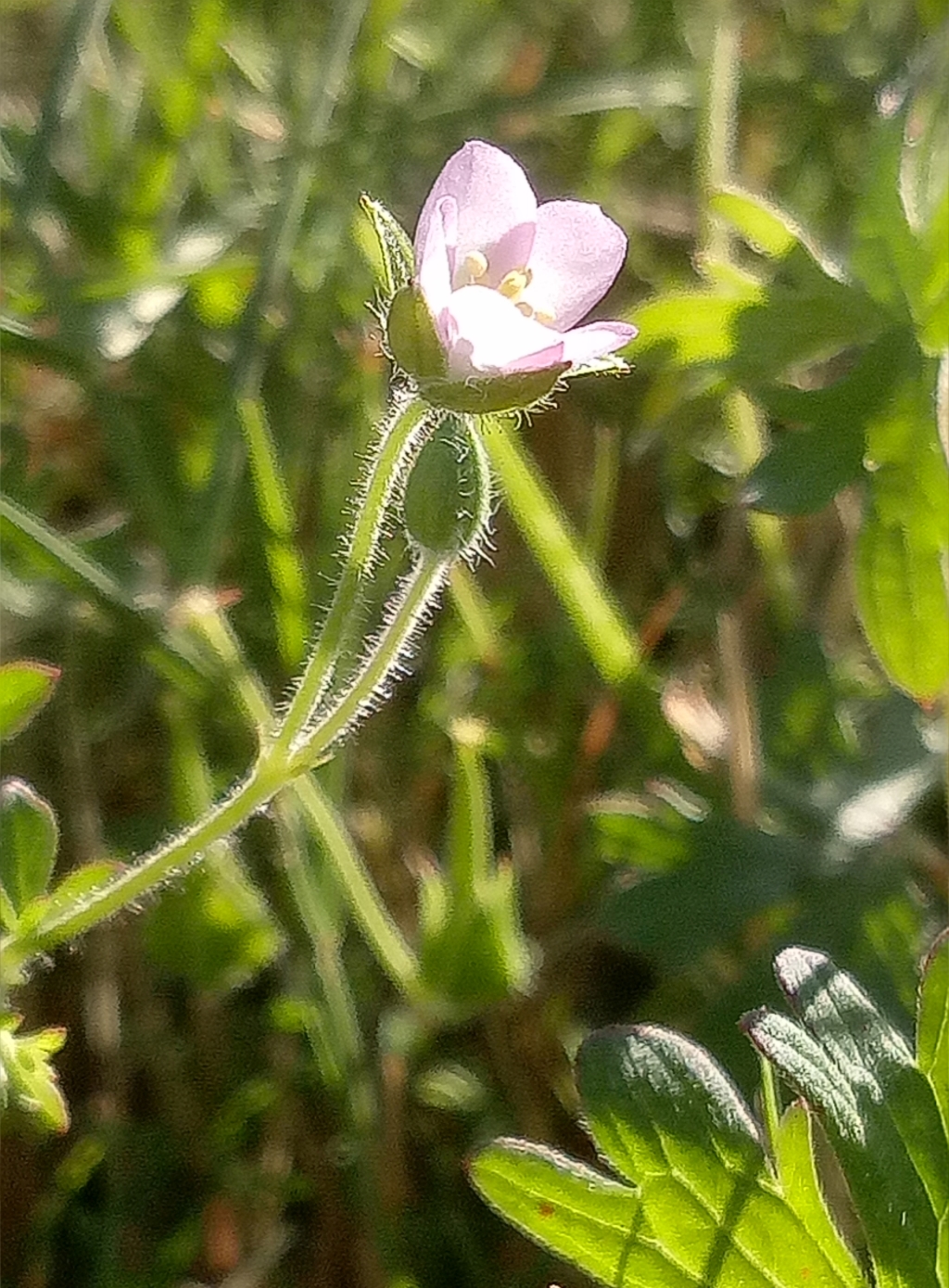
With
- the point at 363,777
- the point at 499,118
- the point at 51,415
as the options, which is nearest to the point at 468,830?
the point at 363,777

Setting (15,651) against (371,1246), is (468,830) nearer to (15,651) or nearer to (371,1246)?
(371,1246)

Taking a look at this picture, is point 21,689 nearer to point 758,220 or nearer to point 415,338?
point 415,338

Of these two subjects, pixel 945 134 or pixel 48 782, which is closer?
pixel 945 134

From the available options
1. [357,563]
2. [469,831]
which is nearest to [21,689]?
[357,563]

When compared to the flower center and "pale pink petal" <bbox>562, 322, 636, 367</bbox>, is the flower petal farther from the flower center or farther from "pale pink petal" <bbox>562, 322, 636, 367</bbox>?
the flower center

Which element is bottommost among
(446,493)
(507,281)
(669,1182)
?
(669,1182)

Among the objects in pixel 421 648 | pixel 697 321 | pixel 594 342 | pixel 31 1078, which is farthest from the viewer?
pixel 421 648
